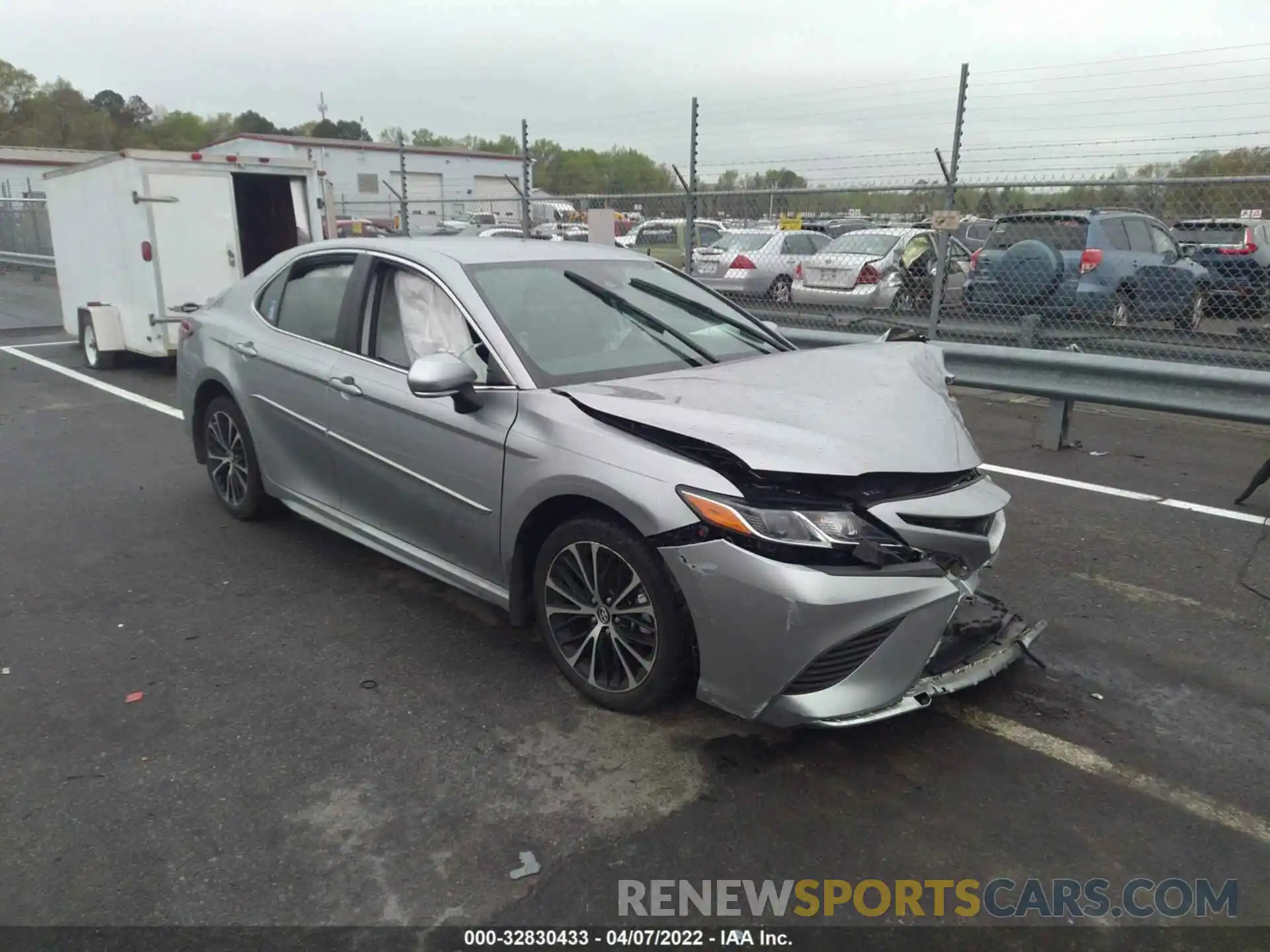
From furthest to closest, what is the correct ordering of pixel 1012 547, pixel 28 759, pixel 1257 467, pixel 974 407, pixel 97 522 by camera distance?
pixel 974 407 → pixel 1257 467 → pixel 97 522 → pixel 1012 547 → pixel 28 759

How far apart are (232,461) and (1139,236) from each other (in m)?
11.1

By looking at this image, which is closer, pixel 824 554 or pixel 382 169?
pixel 824 554

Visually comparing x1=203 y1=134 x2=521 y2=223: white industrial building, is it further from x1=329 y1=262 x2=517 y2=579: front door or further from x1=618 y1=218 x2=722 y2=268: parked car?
x1=329 y1=262 x2=517 y2=579: front door

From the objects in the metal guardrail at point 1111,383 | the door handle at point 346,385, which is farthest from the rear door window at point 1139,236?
the door handle at point 346,385

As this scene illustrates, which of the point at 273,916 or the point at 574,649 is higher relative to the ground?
the point at 574,649

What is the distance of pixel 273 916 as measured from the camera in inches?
94.7

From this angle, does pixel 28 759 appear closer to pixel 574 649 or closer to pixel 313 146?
pixel 574 649

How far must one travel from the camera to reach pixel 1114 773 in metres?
3.04

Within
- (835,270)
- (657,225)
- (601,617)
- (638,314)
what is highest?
(657,225)

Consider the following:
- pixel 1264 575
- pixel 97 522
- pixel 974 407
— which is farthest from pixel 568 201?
pixel 1264 575

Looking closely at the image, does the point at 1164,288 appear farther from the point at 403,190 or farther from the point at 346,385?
the point at 403,190

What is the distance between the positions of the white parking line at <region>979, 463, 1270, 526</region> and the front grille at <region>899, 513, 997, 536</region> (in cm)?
245

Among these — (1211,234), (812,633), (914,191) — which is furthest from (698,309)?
(1211,234)

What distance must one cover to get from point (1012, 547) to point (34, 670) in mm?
4683
